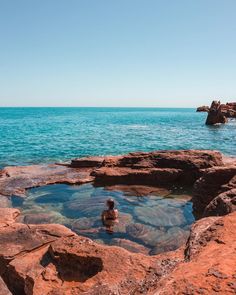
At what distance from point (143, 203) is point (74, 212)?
3403 mm

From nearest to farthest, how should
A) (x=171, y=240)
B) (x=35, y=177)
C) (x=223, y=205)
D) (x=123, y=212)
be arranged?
(x=223, y=205) < (x=171, y=240) < (x=123, y=212) < (x=35, y=177)

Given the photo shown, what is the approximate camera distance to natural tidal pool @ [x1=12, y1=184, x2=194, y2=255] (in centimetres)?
1140

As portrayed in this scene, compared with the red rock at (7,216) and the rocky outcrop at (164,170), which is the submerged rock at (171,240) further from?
the rocky outcrop at (164,170)

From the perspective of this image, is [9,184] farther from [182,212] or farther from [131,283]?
[131,283]

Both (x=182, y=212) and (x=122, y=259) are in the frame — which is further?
(x=182, y=212)

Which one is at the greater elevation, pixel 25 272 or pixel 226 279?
pixel 226 279

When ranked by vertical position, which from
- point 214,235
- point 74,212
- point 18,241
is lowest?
point 74,212

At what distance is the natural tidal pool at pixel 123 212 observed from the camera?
11398 mm

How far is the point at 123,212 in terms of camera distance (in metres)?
14.2

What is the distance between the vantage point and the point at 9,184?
18188 millimetres

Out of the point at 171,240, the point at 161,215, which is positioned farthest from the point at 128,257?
the point at 161,215

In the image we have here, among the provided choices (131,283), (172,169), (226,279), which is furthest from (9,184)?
(226,279)

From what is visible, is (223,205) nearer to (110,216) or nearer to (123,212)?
(110,216)

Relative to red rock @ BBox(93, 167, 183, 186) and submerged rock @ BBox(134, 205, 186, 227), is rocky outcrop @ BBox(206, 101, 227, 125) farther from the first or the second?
submerged rock @ BBox(134, 205, 186, 227)
